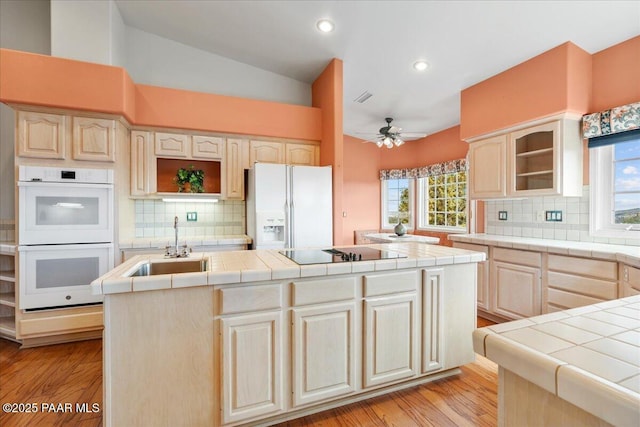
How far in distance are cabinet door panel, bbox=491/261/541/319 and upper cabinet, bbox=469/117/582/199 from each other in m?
0.81

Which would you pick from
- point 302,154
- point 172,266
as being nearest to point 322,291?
point 172,266

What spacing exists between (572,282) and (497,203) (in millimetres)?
1433

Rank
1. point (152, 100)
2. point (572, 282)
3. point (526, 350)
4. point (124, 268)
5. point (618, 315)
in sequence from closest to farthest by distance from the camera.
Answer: point (526, 350) → point (618, 315) → point (124, 268) → point (572, 282) → point (152, 100)

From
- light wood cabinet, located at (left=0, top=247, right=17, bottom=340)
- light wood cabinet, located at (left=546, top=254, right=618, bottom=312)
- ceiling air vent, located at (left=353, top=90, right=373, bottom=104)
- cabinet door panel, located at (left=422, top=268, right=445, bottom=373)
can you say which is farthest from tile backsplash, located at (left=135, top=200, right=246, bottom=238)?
light wood cabinet, located at (left=546, top=254, right=618, bottom=312)

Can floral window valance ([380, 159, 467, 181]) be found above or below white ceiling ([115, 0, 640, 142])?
below

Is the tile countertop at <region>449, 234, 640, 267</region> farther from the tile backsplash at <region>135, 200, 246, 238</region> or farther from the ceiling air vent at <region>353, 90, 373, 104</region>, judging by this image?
the tile backsplash at <region>135, 200, 246, 238</region>

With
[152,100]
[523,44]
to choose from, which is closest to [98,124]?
[152,100]

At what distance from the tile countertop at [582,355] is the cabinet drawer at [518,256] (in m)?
2.15

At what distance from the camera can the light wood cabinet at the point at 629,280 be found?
209 centimetres

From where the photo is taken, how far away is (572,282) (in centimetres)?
254

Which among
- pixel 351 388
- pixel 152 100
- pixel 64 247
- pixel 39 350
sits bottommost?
pixel 39 350

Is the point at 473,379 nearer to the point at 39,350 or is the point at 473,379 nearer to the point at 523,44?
the point at 523,44

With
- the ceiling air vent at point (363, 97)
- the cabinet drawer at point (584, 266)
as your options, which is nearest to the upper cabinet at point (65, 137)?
the ceiling air vent at point (363, 97)

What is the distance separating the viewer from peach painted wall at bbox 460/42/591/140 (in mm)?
2758
